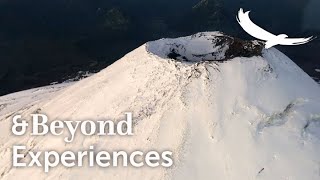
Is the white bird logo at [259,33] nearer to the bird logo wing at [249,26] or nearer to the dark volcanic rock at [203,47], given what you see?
the bird logo wing at [249,26]

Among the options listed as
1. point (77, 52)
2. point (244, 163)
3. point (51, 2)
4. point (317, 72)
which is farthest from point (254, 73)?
point (51, 2)

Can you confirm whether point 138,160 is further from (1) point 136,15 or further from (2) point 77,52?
(1) point 136,15

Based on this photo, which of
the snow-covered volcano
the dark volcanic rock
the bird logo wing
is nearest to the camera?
the bird logo wing

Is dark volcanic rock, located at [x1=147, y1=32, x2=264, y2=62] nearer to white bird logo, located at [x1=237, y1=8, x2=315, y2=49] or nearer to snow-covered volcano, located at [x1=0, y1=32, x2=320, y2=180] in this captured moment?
snow-covered volcano, located at [x1=0, y1=32, x2=320, y2=180]

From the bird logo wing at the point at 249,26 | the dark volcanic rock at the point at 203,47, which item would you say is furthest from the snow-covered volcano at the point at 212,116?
the bird logo wing at the point at 249,26

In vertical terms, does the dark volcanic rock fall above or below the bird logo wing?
below

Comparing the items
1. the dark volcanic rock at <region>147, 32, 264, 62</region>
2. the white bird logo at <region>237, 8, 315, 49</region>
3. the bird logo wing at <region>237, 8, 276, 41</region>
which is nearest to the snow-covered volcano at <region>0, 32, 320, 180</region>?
the dark volcanic rock at <region>147, 32, 264, 62</region>

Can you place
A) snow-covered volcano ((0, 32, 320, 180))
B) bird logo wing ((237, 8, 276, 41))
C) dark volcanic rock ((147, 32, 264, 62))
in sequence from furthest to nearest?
1. dark volcanic rock ((147, 32, 264, 62))
2. snow-covered volcano ((0, 32, 320, 180))
3. bird logo wing ((237, 8, 276, 41))

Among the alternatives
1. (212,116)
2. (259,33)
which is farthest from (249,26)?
(212,116)

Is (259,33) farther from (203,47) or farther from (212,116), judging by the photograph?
(203,47)
